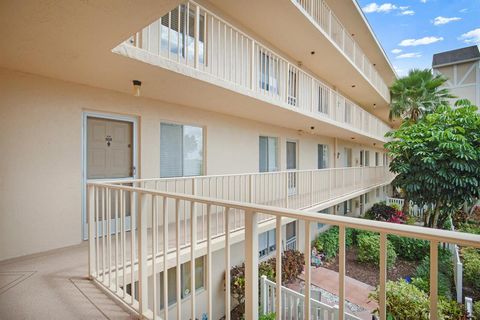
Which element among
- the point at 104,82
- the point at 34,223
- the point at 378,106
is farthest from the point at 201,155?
the point at 378,106

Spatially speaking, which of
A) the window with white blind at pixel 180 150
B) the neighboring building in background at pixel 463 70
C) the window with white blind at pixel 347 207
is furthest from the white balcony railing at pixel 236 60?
the neighboring building in background at pixel 463 70

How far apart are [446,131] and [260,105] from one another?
522 cm

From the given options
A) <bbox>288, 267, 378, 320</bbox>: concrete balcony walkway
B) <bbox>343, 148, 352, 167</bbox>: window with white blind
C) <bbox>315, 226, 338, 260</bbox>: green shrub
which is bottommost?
<bbox>288, 267, 378, 320</bbox>: concrete balcony walkway

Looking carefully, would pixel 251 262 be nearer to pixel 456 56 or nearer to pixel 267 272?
pixel 267 272

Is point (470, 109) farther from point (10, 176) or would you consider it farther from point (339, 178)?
point (10, 176)

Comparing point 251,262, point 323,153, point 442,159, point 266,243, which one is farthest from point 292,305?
point 323,153

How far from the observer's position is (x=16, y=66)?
10.3ft

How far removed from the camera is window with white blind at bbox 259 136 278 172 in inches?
299

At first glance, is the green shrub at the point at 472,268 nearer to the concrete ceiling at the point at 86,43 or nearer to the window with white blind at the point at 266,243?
the window with white blind at the point at 266,243

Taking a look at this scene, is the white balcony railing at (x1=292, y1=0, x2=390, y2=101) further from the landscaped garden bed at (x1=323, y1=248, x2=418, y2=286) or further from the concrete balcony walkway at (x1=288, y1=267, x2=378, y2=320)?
the landscaped garden bed at (x1=323, y1=248, x2=418, y2=286)

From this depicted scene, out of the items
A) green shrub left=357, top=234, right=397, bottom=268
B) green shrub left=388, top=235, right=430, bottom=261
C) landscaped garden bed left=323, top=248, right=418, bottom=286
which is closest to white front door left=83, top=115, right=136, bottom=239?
landscaped garden bed left=323, top=248, right=418, bottom=286

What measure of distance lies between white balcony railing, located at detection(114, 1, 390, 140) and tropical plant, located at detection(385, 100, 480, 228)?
2234mm

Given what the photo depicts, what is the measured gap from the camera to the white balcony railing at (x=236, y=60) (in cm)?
390

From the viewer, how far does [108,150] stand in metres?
4.23
